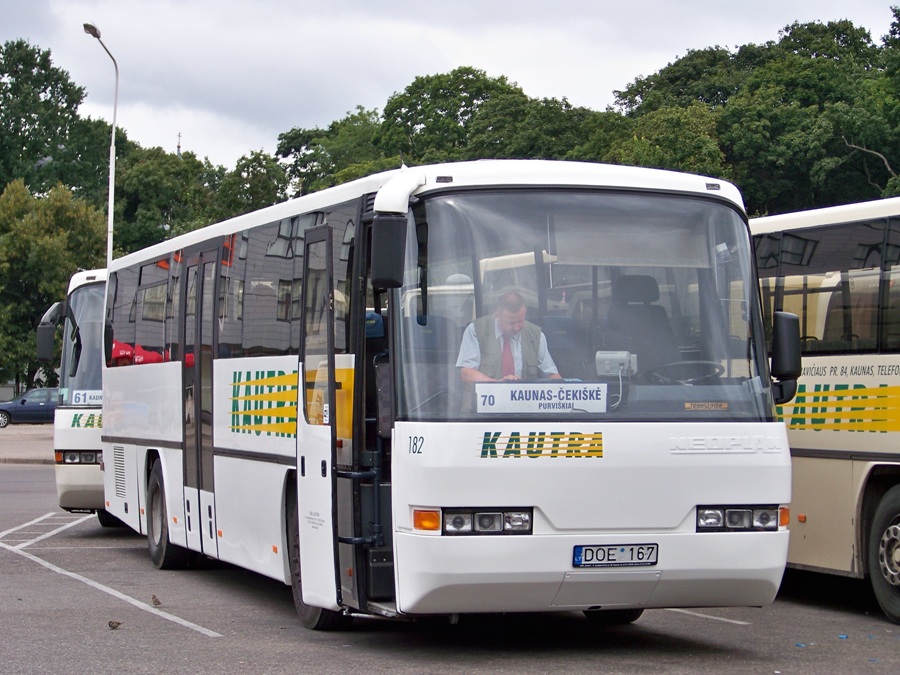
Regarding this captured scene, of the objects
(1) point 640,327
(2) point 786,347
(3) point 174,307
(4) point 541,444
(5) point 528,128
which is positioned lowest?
(4) point 541,444

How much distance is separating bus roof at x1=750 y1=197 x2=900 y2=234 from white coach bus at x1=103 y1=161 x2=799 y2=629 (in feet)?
7.83

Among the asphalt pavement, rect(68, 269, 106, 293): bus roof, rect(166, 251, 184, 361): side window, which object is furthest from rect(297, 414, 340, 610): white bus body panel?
the asphalt pavement

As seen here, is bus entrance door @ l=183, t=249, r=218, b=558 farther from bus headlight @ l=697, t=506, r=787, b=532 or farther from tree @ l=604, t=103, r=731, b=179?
tree @ l=604, t=103, r=731, b=179

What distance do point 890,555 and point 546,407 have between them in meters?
4.25

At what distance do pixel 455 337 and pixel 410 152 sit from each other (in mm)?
74813

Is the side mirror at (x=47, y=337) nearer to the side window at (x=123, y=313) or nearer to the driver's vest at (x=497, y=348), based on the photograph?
the side window at (x=123, y=313)

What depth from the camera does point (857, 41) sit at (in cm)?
7881

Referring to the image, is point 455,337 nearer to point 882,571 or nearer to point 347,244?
point 347,244

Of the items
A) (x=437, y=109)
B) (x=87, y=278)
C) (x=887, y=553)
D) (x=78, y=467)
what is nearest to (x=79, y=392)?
(x=78, y=467)

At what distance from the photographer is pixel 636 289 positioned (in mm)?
8961

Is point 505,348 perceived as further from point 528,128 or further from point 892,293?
point 528,128

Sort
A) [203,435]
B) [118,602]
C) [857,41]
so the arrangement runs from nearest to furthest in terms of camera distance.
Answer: [118,602]
[203,435]
[857,41]

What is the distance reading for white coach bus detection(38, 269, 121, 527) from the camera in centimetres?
1817

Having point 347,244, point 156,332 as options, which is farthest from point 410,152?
point 347,244
